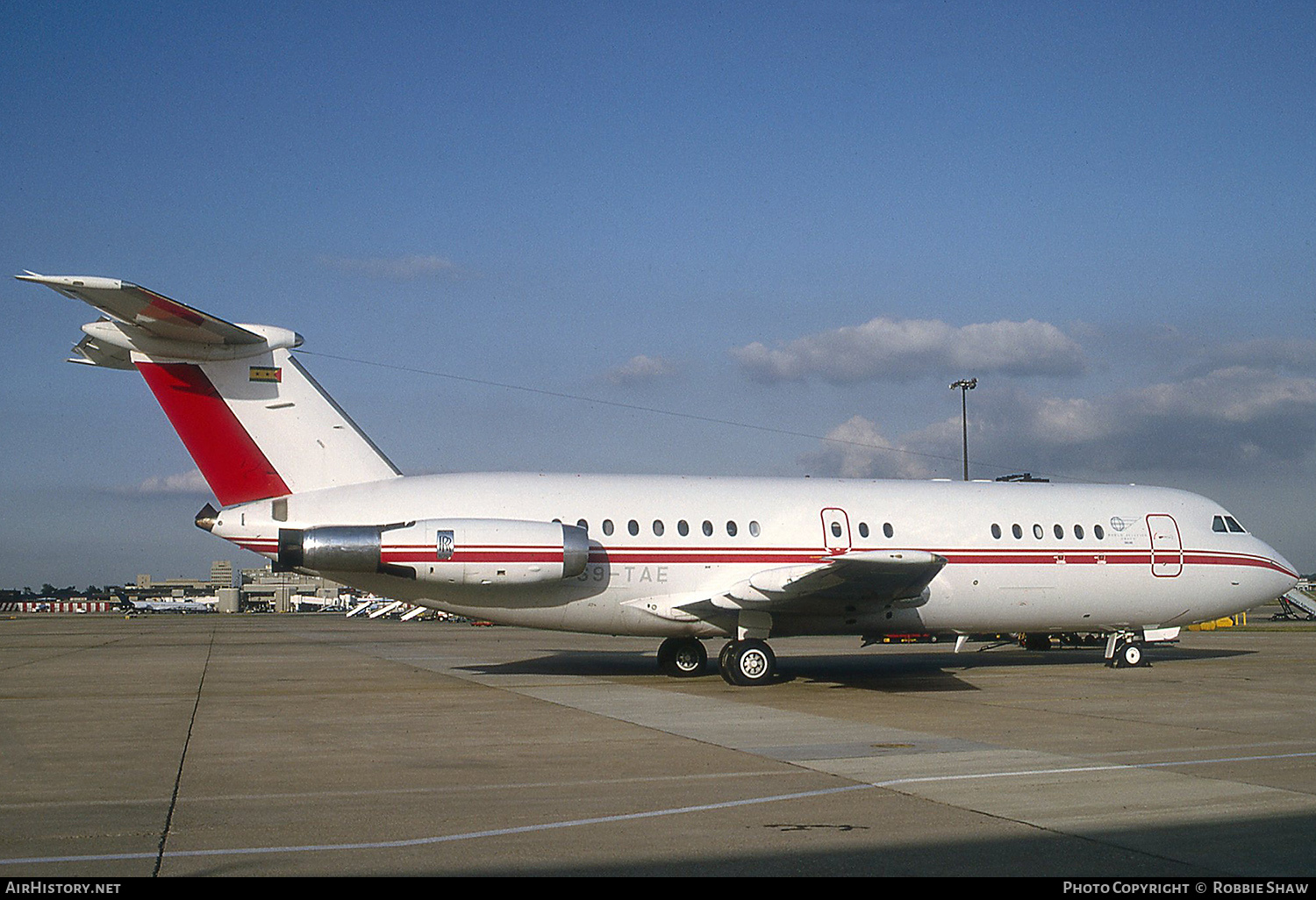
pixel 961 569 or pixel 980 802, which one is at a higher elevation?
pixel 961 569

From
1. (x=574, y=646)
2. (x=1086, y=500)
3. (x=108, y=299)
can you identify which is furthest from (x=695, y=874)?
(x=574, y=646)

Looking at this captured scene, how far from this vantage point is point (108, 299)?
13375 millimetres

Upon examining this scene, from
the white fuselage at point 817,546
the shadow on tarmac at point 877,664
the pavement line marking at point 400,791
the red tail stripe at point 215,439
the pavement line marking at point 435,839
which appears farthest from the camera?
the shadow on tarmac at point 877,664

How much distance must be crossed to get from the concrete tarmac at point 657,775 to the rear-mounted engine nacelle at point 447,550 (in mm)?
1901

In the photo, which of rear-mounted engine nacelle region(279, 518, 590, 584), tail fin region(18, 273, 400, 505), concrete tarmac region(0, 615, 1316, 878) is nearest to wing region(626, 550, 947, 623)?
concrete tarmac region(0, 615, 1316, 878)

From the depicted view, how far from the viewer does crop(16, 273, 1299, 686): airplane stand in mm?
15758

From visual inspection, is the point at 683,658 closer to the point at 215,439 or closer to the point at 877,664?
the point at 877,664

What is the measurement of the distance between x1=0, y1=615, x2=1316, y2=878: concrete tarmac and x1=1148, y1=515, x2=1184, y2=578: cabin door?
7.08ft

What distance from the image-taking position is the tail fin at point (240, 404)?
15328 millimetres

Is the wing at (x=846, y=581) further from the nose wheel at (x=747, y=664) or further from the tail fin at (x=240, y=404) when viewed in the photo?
the tail fin at (x=240, y=404)

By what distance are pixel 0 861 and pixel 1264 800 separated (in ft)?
28.3

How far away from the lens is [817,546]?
18.2 meters

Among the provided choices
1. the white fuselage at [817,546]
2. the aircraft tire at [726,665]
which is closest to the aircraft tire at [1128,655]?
the white fuselage at [817,546]
